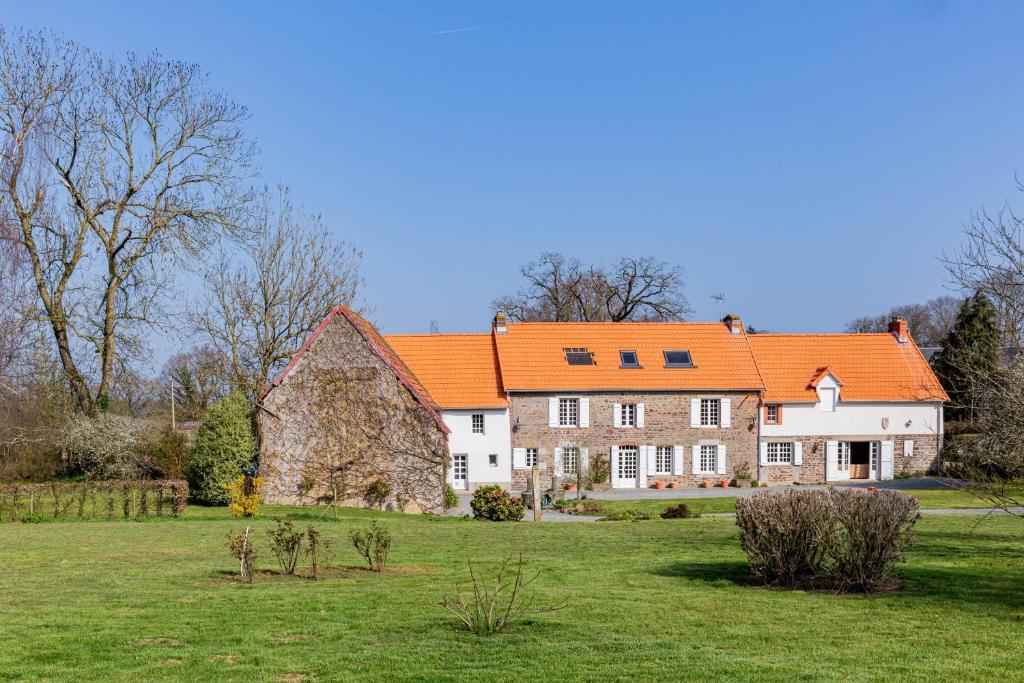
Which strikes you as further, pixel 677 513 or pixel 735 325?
pixel 735 325

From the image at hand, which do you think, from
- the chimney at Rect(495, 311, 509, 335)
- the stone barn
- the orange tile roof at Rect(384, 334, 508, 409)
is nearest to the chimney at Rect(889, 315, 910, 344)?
the chimney at Rect(495, 311, 509, 335)

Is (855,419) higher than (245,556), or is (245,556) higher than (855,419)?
(855,419)

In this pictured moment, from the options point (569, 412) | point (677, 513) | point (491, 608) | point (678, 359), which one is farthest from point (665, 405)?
point (491, 608)

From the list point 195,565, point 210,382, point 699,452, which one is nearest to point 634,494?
point 699,452

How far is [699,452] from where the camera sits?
4225cm

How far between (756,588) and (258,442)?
71.4 ft

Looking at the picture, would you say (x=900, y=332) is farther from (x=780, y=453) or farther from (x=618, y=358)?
(x=618, y=358)

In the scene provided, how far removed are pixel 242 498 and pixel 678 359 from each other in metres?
22.9

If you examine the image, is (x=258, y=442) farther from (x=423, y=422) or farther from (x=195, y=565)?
(x=195, y=565)

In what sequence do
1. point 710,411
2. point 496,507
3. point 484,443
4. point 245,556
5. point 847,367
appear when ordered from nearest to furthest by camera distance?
point 245,556 → point 496,507 → point 484,443 → point 710,411 → point 847,367

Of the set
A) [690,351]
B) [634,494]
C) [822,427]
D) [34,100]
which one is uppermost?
[34,100]

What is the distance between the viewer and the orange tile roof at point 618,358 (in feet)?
138

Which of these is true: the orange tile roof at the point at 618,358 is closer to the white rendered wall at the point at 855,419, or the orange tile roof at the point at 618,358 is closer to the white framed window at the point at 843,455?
the white rendered wall at the point at 855,419

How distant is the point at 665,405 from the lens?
4219cm
